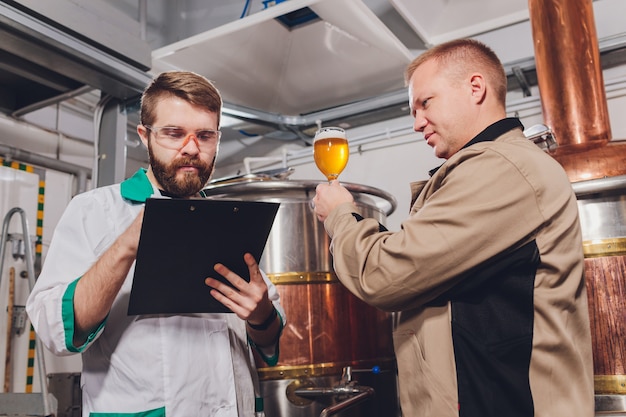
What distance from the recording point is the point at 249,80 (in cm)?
390

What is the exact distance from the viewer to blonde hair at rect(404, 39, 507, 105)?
1.48m

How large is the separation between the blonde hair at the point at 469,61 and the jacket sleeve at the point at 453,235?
13.2 inches

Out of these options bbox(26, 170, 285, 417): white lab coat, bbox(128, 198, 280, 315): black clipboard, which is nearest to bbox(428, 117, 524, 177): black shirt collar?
bbox(128, 198, 280, 315): black clipboard

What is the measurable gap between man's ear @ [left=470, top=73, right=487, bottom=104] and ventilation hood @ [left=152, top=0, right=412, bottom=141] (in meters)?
1.80

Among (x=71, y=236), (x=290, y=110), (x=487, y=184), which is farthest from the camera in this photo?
(x=290, y=110)

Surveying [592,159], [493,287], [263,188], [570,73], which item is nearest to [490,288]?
[493,287]

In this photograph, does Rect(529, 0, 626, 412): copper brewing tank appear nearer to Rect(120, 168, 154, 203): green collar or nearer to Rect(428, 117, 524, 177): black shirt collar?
Rect(428, 117, 524, 177): black shirt collar

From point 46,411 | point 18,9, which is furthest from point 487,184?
point 46,411

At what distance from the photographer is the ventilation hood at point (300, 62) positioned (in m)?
3.35

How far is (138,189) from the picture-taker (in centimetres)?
152

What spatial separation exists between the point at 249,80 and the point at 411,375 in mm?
3053

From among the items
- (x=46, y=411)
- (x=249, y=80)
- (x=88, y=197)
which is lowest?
(x=46, y=411)

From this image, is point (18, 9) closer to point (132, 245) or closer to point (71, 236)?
point (71, 236)

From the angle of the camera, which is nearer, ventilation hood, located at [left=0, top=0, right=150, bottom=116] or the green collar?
the green collar
